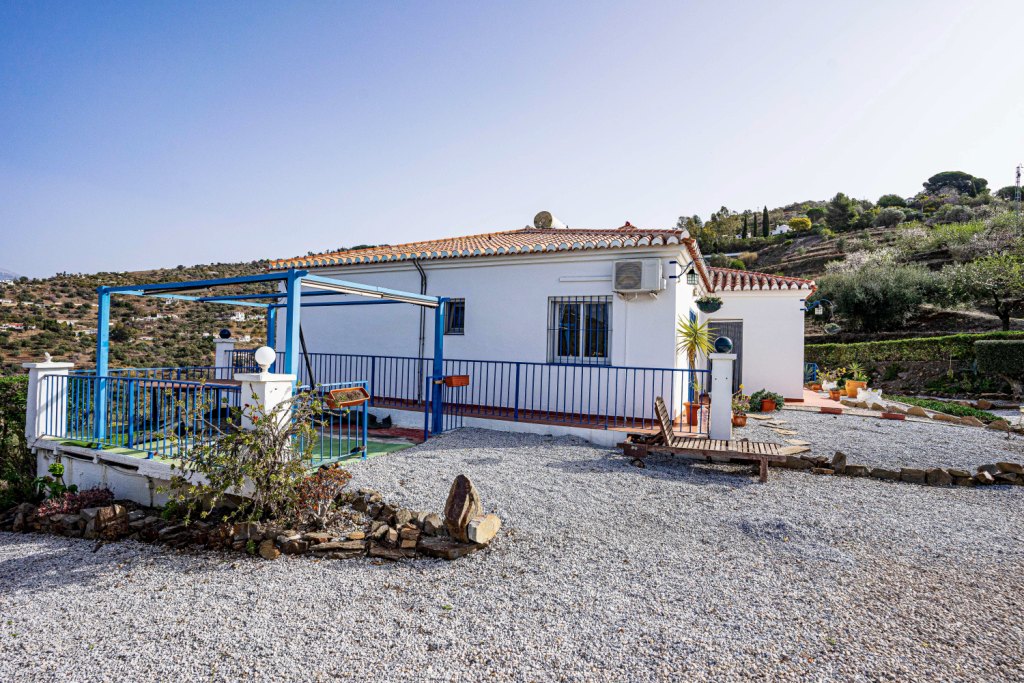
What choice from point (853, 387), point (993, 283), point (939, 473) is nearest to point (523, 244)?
point (939, 473)

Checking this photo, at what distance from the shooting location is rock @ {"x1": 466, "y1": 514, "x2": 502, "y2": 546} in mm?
4246

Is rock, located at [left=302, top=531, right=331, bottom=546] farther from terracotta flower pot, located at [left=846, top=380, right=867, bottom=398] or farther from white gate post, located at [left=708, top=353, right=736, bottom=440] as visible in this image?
terracotta flower pot, located at [left=846, top=380, right=867, bottom=398]

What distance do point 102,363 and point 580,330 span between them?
742 cm

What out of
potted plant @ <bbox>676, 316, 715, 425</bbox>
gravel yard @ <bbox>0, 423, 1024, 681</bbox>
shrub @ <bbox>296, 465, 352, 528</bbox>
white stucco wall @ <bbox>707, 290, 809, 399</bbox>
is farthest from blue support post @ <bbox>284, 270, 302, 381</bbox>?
white stucco wall @ <bbox>707, 290, 809, 399</bbox>

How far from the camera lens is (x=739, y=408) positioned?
11.1m

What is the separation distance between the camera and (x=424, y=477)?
19.5 ft

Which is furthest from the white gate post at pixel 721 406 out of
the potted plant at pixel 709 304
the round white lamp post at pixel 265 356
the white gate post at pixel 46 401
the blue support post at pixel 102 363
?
the white gate post at pixel 46 401

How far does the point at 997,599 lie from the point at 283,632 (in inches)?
185

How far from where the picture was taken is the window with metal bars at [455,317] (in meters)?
10.7

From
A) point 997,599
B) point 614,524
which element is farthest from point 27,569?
point 997,599

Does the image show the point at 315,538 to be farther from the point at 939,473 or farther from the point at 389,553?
the point at 939,473

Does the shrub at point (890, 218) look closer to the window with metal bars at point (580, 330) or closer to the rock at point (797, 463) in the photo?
the window with metal bars at point (580, 330)

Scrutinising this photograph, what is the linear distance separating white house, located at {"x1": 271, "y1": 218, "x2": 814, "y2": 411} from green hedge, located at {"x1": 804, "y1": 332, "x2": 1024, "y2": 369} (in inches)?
324

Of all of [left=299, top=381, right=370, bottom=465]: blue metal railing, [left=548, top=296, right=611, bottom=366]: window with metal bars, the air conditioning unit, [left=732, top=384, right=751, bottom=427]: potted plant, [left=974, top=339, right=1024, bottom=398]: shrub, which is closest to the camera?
[left=299, top=381, right=370, bottom=465]: blue metal railing
